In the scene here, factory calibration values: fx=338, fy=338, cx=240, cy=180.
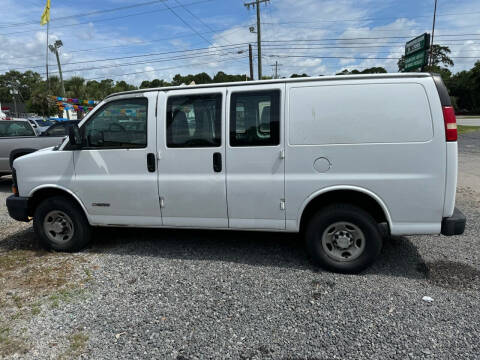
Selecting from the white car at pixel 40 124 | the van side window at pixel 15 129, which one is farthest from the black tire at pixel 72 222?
the white car at pixel 40 124

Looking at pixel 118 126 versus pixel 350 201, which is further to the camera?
pixel 118 126

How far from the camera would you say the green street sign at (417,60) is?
42.3 feet

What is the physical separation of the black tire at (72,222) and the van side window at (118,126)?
0.84m

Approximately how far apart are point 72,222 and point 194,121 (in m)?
2.11

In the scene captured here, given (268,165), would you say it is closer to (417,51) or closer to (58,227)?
(58,227)

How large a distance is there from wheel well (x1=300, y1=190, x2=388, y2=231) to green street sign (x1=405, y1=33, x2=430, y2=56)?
1161cm

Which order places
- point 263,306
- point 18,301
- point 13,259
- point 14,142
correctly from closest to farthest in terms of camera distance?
1. point 263,306
2. point 18,301
3. point 13,259
4. point 14,142

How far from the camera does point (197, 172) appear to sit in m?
3.88

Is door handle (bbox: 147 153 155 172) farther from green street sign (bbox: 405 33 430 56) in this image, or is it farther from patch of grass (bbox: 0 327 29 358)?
green street sign (bbox: 405 33 430 56)

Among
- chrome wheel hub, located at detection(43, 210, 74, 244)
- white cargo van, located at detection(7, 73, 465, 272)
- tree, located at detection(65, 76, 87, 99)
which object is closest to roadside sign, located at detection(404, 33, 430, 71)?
white cargo van, located at detection(7, 73, 465, 272)

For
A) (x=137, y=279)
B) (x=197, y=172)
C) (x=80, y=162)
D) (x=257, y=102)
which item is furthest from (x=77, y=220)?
(x=257, y=102)

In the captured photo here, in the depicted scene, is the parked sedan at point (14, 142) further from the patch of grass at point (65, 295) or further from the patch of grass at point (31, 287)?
the patch of grass at point (65, 295)

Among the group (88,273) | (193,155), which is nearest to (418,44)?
(193,155)

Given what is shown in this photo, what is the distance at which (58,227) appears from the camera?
176 inches
